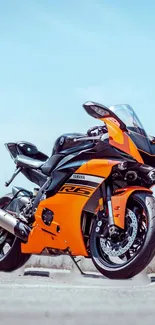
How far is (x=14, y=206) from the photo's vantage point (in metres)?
7.89

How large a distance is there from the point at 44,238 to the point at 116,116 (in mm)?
1648

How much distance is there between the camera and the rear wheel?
25.3ft

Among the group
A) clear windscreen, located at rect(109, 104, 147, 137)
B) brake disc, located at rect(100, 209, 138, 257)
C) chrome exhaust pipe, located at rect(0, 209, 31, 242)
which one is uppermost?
clear windscreen, located at rect(109, 104, 147, 137)

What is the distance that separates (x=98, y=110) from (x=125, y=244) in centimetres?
142

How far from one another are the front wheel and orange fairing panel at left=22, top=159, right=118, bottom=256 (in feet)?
1.20

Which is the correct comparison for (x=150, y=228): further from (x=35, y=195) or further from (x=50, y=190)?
(x=35, y=195)

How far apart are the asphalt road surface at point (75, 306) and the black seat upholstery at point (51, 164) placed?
116 inches

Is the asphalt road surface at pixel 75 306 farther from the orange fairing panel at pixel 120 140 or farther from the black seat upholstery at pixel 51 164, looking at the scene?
the black seat upholstery at pixel 51 164

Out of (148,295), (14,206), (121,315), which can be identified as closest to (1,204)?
(14,206)

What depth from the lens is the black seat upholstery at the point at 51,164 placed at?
22.6 feet

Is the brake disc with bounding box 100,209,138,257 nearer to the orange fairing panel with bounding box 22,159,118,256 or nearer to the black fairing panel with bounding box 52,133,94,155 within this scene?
the orange fairing panel with bounding box 22,159,118,256

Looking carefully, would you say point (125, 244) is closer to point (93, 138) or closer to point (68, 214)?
point (68, 214)

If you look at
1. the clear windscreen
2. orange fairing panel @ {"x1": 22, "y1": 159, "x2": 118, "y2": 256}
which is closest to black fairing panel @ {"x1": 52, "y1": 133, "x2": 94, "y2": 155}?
orange fairing panel @ {"x1": 22, "y1": 159, "x2": 118, "y2": 256}

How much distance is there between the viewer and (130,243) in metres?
5.73
